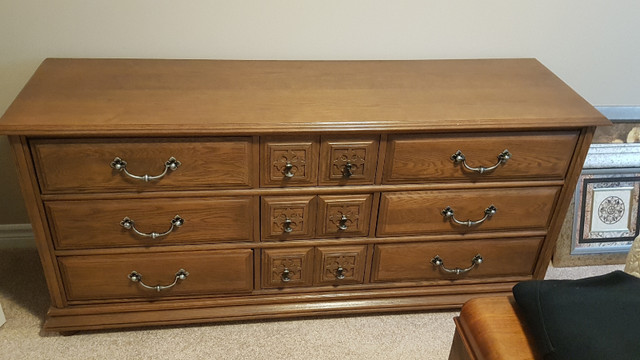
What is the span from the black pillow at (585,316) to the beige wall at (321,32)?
41.3 inches

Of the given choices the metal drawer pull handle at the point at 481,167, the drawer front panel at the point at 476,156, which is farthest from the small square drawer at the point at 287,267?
the metal drawer pull handle at the point at 481,167

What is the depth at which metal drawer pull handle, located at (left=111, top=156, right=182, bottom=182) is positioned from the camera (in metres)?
1.47

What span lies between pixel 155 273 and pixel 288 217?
16.9 inches

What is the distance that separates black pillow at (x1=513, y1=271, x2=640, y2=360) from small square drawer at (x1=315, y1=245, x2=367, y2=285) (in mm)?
724

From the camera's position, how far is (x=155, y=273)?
1.70 meters

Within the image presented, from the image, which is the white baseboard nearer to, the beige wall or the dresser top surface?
the beige wall

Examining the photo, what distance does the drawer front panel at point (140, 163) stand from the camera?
4.74 ft

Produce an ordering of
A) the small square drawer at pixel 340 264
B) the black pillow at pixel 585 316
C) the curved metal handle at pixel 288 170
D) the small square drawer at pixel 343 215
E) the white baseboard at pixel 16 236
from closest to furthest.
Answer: the black pillow at pixel 585 316
the curved metal handle at pixel 288 170
the small square drawer at pixel 343 215
the small square drawer at pixel 340 264
the white baseboard at pixel 16 236

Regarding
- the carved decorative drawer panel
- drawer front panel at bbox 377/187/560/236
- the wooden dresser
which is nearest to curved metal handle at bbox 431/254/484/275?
the wooden dresser

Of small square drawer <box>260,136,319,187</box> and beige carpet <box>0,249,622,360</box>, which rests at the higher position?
small square drawer <box>260,136,319,187</box>

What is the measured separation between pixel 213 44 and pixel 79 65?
1.31 ft

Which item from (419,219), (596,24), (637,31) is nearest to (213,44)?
(419,219)

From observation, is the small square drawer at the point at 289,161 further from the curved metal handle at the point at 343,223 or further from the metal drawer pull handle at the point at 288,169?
the curved metal handle at the point at 343,223

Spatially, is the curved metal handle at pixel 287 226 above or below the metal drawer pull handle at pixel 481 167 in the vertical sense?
below
